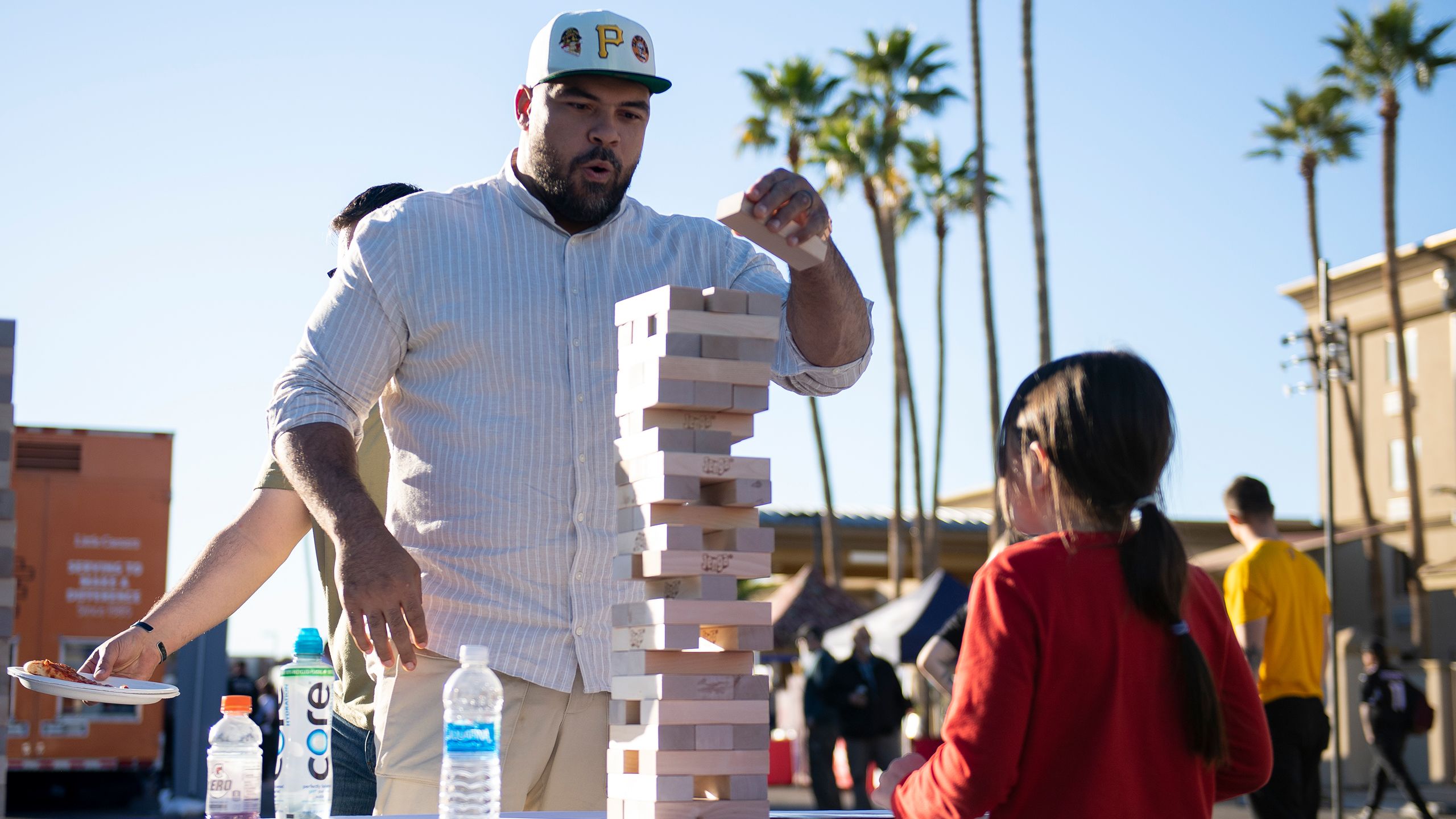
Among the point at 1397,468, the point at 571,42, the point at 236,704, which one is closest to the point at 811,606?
the point at 1397,468

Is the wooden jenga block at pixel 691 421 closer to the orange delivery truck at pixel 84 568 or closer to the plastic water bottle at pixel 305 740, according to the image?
the plastic water bottle at pixel 305 740

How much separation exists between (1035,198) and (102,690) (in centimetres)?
1975

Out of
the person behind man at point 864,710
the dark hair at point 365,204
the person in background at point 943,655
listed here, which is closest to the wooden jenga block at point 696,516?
the dark hair at point 365,204

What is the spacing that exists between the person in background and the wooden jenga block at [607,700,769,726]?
4649 mm

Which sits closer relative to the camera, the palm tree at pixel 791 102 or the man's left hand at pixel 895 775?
the man's left hand at pixel 895 775

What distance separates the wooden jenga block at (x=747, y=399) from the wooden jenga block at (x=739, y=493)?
114 millimetres

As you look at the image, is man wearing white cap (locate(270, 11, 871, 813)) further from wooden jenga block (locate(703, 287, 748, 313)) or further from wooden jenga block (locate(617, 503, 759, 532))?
wooden jenga block (locate(617, 503, 759, 532))

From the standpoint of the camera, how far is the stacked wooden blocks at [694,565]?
234 cm

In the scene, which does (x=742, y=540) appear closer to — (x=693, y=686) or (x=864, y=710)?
(x=693, y=686)

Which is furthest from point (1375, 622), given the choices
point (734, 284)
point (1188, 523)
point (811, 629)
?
point (734, 284)

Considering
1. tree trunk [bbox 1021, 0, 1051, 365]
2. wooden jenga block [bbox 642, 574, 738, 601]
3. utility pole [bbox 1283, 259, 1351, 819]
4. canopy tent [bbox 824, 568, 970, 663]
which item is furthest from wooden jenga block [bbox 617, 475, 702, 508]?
tree trunk [bbox 1021, 0, 1051, 365]

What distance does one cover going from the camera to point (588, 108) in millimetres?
2975

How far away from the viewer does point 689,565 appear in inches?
93.0

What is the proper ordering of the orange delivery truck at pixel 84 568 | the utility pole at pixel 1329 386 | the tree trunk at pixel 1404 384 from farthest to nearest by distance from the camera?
the tree trunk at pixel 1404 384
the orange delivery truck at pixel 84 568
the utility pole at pixel 1329 386
